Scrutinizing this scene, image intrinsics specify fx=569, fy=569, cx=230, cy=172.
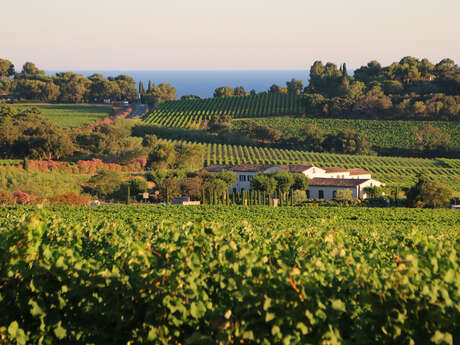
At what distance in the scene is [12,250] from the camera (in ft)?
23.9

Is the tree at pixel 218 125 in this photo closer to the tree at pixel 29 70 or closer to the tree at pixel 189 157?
the tree at pixel 189 157

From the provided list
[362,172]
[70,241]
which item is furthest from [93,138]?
[70,241]

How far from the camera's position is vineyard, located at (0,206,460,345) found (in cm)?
550

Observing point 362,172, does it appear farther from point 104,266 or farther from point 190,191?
point 104,266

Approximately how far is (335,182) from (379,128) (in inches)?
1557

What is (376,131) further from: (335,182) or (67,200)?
(67,200)

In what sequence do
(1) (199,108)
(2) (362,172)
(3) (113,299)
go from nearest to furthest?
(3) (113,299) → (2) (362,172) → (1) (199,108)

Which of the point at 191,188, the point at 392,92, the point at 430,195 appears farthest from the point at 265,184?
the point at 392,92

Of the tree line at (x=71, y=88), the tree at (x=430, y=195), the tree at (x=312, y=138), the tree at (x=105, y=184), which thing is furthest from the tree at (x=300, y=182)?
the tree line at (x=71, y=88)

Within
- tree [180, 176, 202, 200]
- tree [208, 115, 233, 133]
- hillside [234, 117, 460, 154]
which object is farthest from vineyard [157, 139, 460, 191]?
tree [180, 176, 202, 200]

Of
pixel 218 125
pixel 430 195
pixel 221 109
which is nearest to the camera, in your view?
pixel 430 195

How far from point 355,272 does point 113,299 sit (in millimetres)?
2776

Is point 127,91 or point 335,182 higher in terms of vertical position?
point 127,91

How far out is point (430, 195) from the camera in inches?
1789
